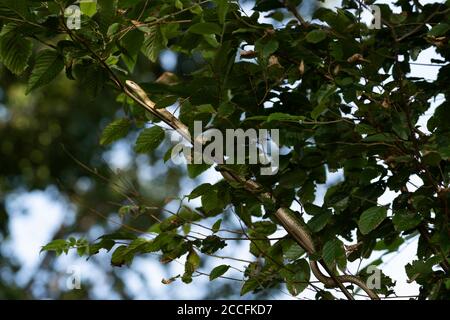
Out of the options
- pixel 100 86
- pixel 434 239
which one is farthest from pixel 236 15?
pixel 434 239

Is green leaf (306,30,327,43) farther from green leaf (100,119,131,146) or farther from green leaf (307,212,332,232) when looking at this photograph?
green leaf (100,119,131,146)

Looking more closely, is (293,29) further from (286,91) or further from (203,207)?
(203,207)

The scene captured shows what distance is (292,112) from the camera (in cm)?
151

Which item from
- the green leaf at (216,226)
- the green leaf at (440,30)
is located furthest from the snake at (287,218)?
the green leaf at (440,30)

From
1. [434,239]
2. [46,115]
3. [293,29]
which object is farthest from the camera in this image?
[46,115]

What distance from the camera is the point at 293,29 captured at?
152cm

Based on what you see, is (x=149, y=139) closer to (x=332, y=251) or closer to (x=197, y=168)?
(x=197, y=168)

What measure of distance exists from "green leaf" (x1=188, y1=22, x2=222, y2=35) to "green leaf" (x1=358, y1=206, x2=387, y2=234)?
1.31 ft

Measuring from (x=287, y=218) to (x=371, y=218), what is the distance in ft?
0.54

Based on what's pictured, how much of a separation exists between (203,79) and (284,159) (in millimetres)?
207

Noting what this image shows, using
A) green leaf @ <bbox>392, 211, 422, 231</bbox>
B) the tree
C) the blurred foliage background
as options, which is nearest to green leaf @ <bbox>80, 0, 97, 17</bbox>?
the tree

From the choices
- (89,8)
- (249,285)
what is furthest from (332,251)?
(89,8)

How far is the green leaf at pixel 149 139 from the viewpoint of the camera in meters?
1.61
